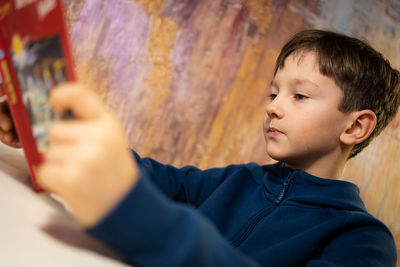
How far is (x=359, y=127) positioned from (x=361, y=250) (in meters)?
0.37

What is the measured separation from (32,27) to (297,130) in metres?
0.58

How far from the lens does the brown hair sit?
0.81 metres

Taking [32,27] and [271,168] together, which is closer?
[32,27]

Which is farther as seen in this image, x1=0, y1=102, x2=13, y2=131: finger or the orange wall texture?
the orange wall texture

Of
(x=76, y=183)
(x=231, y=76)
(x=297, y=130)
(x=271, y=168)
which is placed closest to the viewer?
(x=76, y=183)

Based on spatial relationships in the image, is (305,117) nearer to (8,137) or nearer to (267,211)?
(267,211)

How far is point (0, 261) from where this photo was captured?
1.12 ft

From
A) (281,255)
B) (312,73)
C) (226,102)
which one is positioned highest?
(312,73)

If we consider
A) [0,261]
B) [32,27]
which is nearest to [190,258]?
[0,261]

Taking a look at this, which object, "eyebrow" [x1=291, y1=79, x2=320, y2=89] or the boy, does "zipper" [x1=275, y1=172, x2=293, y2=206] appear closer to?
the boy

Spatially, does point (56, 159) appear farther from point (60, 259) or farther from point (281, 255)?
point (281, 255)

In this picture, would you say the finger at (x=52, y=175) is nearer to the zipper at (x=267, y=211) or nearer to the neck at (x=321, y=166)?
the zipper at (x=267, y=211)

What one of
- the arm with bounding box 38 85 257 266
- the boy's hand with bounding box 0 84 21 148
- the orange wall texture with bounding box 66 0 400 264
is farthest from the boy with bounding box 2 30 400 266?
the orange wall texture with bounding box 66 0 400 264

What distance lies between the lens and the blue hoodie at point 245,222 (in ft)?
1.07
